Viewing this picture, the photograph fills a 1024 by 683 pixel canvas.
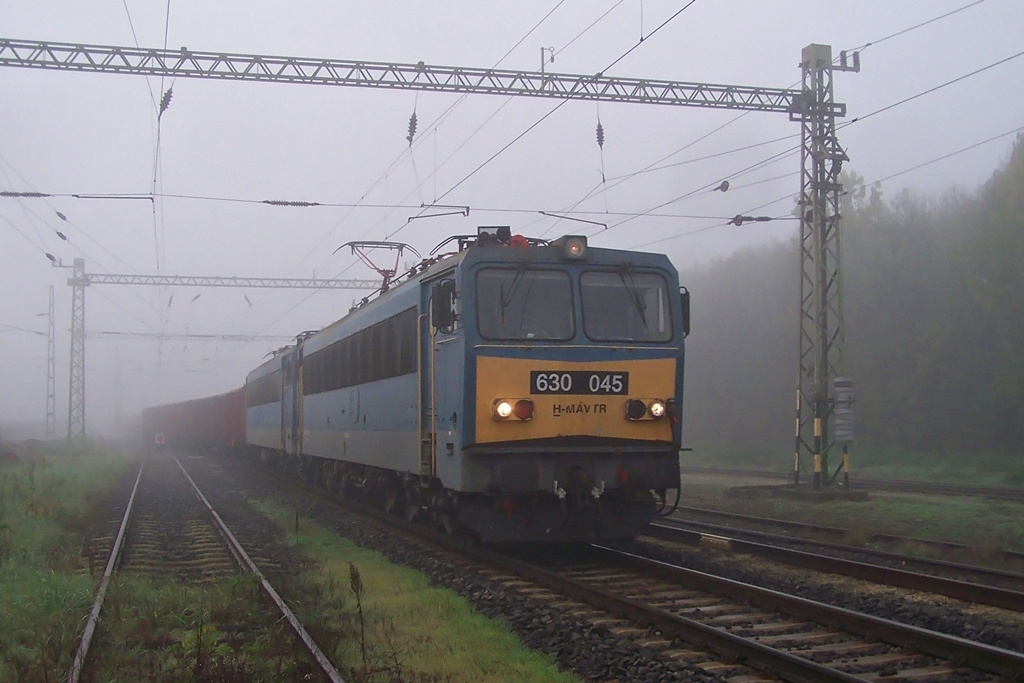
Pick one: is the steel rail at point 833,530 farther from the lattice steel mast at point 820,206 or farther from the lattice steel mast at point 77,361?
the lattice steel mast at point 77,361

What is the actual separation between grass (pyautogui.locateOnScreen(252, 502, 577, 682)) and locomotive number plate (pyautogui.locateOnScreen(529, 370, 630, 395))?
2.35 metres

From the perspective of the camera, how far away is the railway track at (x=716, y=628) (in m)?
6.20

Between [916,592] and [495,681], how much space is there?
461cm

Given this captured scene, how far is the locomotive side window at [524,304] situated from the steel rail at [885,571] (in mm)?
3419

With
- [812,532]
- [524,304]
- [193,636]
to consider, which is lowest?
[812,532]

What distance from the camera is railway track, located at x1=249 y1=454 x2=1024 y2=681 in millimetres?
6195

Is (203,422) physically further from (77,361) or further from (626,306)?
(626,306)

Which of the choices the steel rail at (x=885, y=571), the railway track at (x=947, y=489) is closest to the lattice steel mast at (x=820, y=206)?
the railway track at (x=947, y=489)

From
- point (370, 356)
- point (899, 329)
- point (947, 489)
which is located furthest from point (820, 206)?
point (899, 329)

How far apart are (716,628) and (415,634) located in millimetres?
2319

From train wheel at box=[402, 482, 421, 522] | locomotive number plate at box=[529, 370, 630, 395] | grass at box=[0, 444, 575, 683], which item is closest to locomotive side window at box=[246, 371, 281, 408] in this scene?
train wheel at box=[402, 482, 421, 522]

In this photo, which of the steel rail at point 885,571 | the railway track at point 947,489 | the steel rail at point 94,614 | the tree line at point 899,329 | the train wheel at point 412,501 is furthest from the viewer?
the tree line at point 899,329

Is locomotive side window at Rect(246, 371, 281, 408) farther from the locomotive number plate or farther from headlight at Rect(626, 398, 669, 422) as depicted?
headlight at Rect(626, 398, 669, 422)

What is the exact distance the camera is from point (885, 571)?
9.37 m
